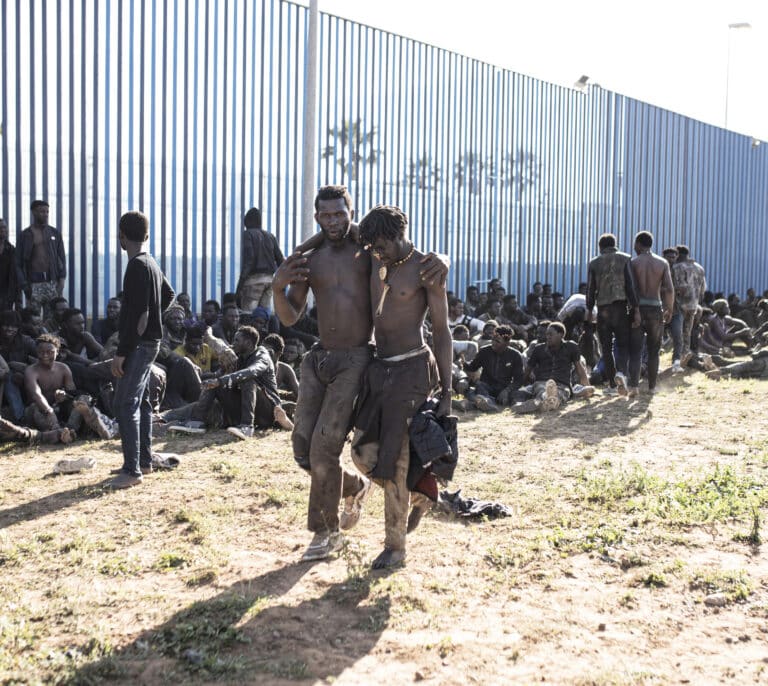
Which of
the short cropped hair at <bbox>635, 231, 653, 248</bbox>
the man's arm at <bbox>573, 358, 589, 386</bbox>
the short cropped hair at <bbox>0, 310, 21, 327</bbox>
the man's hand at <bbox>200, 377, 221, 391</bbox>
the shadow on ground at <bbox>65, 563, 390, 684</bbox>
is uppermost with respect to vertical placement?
the short cropped hair at <bbox>635, 231, 653, 248</bbox>

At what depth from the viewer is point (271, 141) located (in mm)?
13617

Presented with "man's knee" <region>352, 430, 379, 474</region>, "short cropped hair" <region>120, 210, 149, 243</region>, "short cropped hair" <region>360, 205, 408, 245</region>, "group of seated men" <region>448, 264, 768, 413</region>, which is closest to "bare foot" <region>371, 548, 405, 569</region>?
"man's knee" <region>352, 430, 379, 474</region>

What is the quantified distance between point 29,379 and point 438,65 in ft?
34.3

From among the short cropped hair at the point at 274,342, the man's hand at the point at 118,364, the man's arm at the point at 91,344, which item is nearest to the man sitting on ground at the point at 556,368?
the short cropped hair at the point at 274,342

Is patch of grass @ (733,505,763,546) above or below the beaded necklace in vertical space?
below

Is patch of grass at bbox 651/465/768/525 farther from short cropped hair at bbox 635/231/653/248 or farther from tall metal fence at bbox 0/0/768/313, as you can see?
tall metal fence at bbox 0/0/768/313

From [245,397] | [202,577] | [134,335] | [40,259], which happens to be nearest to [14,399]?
[245,397]

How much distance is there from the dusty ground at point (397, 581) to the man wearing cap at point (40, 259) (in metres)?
4.12

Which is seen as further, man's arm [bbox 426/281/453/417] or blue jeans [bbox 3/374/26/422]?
blue jeans [bbox 3/374/26/422]

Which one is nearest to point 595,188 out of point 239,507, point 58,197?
point 58,197

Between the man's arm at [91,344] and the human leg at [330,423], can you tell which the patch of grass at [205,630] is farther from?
the man's arm at [91,344]

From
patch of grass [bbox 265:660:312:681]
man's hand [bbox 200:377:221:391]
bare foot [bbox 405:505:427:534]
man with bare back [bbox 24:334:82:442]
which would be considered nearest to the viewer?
patch of grass [bbox 265:660:312:681]

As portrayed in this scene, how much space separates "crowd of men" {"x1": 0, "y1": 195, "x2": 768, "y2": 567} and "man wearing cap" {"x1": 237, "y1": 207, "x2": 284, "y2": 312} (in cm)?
3

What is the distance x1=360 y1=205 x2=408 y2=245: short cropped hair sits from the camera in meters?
4.41
